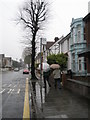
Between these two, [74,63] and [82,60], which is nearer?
[82,60]

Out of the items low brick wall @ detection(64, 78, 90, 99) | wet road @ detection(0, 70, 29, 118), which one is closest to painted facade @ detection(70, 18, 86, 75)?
wet road @ detection(0, 70, 29, 118)

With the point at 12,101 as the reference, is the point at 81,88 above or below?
above

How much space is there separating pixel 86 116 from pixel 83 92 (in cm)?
460

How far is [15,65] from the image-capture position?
154 metres

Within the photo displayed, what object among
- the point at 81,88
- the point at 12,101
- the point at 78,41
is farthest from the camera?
the point at 78,41

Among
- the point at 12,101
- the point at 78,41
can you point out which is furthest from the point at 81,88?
the point at 78,41

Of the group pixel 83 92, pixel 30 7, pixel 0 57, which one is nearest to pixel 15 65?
pixel 0 57

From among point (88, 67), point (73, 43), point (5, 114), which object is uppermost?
point (73, 43)

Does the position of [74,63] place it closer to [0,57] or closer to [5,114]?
[5,114]

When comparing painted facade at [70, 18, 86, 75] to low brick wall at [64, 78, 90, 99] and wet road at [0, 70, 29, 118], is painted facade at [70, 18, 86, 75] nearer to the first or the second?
wet road at [0, 70, 29, 118]

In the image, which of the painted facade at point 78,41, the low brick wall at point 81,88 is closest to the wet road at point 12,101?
the low brick wall at point 81,88

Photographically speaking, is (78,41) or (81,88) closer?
(81,88)

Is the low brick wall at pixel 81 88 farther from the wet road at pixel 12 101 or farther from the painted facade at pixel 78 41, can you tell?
the painted facade at pixel 78 41

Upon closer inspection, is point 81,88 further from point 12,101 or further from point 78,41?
point 78,41
